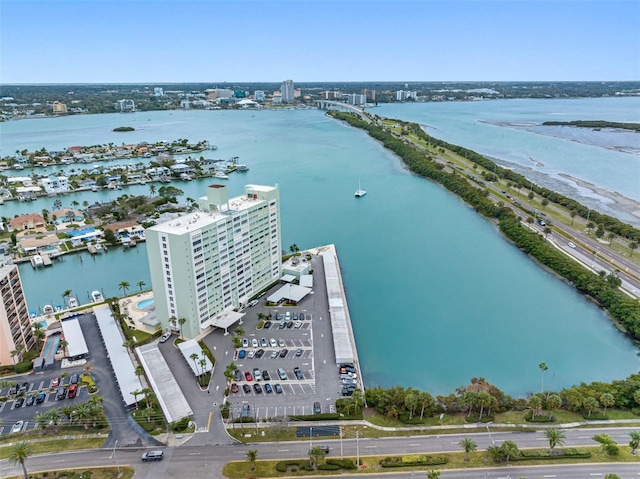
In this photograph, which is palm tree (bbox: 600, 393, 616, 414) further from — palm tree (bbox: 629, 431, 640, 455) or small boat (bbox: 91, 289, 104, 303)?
small boat (bbox: 91, 289, 104, 303)

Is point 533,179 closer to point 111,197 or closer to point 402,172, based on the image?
point 402,172

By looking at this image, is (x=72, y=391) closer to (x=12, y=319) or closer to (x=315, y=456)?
(x=12, y=319)

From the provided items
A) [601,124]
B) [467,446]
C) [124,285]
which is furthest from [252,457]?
[601,124]

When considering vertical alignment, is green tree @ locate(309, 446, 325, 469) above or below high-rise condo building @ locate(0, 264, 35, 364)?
below

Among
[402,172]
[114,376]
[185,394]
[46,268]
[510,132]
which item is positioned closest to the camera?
[185,394]

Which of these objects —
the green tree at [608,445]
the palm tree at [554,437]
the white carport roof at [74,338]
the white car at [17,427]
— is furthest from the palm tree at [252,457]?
the green tree at [608,445]

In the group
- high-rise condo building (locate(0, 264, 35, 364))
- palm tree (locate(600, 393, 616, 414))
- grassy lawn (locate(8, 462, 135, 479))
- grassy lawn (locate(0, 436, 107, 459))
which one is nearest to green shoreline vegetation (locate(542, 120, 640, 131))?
palm tree (locate(600, 393, 616, 414))

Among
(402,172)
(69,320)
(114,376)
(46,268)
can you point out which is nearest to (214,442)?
(114,376)
